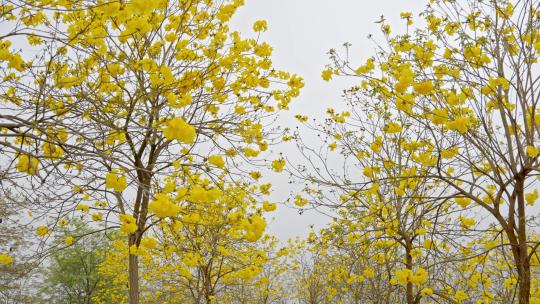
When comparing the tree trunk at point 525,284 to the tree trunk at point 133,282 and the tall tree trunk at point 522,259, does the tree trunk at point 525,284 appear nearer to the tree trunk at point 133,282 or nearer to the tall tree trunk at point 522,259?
the tall tree trunk at point 522,259

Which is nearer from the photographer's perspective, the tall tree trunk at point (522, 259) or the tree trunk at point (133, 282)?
the tall tree trunk at point (522, 259)

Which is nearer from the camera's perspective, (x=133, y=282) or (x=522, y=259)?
(x=522, y=259)

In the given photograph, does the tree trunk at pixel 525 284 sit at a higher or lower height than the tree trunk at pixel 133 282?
lower

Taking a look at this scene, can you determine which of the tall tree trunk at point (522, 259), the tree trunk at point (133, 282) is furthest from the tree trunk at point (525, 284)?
the tree trunk at point (133, 282)

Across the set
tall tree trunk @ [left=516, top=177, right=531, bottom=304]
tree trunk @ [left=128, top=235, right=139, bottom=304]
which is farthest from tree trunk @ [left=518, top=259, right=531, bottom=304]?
tree trunk @ [left=128, top=235, right=139, bottom=304]

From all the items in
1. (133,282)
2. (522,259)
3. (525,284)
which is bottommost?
(525,284)

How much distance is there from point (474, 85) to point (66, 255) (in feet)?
61.9

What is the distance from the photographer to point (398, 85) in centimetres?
296

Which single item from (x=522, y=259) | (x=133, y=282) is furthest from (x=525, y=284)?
(x=133, y=282)

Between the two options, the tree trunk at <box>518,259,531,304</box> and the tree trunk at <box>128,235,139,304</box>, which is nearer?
the tree trunk at <box>518,259,531,304</box>

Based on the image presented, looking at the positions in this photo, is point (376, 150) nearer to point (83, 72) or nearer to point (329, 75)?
point (329, 75)

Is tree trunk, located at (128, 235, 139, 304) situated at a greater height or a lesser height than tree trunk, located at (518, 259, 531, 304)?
greater

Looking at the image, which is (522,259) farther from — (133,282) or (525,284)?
(133,282)

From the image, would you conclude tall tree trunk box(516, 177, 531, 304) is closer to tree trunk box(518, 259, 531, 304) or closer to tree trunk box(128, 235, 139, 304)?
tree trunk box(518, 259, 531, 304)
